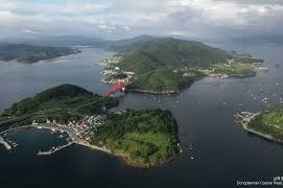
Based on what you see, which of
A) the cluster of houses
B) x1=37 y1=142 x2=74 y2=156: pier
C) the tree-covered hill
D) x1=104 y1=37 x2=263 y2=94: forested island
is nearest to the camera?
x1=37 y1=142 x2=74 y2=156: pier

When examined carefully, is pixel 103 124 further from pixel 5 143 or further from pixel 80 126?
pixel 5 143

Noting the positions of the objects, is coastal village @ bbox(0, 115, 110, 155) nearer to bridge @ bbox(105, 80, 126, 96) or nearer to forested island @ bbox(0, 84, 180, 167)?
forested island @ bbox(0, 84, 180, 167)

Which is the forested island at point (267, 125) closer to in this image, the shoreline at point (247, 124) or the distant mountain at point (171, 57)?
the shoreline at point (247, 124)

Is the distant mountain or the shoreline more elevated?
the distant mountain

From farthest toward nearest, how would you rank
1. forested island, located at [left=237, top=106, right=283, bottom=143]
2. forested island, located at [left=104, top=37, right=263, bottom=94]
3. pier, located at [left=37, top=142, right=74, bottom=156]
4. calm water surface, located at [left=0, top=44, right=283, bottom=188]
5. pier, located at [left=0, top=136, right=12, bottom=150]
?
1. forested island, located at [left=104, top=37, right=263, bottom=94]
2. forested island, located at [left=237, top=106, right=283, bottom=143]
3. pier, located at [left=0, top=136, right=12, bottom=150]
4. pier, located at [left=37, top=142, right=74, bottom=156]
5. calm water surface, located at [left=0, top=44, right=283, bottom=188]

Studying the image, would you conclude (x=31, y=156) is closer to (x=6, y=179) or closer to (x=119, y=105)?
(x=6, y=179)

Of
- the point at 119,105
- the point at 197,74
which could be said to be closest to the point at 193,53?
the point at 197,74

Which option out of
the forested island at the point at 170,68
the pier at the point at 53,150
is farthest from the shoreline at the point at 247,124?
the forested island at the point at 170,68

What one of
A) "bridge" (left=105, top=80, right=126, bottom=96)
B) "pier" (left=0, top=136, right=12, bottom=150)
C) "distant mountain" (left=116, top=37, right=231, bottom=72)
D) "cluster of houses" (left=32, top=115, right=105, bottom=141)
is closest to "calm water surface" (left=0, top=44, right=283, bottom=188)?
"pier" (left=0, top=136, right=12, bottom=150)
